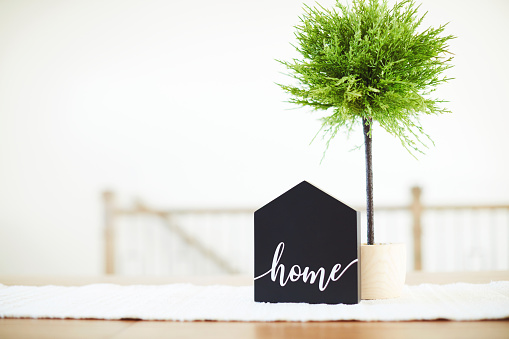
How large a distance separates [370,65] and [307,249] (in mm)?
295

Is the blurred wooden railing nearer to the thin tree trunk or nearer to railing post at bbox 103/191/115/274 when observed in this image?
railing post at bbox 103/191/115/274

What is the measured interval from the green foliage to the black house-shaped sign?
0.15 m

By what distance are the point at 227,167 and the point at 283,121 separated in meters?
0.71

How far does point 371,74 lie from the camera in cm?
80

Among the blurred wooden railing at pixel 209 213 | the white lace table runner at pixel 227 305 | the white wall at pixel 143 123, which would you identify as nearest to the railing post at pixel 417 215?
the blurred wooden railing at pixel 209 213

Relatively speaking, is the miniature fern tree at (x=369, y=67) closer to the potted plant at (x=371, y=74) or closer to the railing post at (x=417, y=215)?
the potted plant at (x=371, y=74)

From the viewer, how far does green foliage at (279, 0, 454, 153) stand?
78 centimetres

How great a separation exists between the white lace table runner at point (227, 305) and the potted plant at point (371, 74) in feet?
0.24

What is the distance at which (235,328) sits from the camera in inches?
23.6

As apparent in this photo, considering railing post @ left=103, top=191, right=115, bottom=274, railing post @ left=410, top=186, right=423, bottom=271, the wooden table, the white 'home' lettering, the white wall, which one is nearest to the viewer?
the wooden table

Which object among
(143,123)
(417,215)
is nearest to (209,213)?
(417,215)

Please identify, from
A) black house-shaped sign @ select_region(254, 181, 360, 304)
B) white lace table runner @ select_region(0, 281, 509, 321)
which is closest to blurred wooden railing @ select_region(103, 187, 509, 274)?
white lace table runner @ select_region(0, 281, 509, 321)

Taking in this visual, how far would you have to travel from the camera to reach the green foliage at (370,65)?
2.55 ft

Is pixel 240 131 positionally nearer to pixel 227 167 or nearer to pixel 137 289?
pixel 227 167
